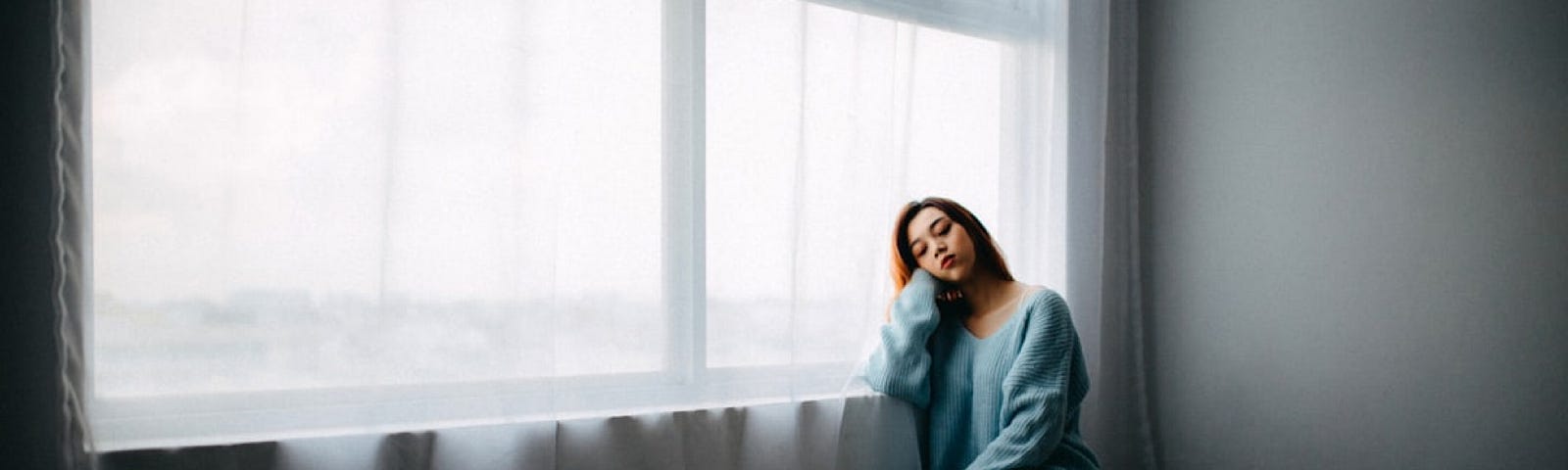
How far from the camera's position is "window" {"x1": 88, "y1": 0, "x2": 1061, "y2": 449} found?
1596 millimetres

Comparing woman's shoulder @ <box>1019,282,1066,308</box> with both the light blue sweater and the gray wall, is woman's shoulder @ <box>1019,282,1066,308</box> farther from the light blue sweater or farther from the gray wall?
the gray wall

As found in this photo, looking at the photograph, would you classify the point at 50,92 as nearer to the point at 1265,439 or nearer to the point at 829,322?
the point at 829,322

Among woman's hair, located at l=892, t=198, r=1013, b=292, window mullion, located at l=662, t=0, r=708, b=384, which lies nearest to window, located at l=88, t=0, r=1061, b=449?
window mullion, located at l=662, t=0, r=708, b=384

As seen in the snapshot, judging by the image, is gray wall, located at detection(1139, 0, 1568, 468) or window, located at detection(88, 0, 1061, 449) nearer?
window, located at detection(88, 0, 1061, 449)

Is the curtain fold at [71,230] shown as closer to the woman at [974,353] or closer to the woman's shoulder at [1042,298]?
the woman at [974,353]

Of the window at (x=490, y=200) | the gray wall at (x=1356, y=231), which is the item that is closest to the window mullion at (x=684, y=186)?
the window at (x=490, y=200)

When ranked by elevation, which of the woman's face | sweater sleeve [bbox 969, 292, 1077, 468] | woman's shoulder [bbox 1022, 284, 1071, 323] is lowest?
sweater sleeve [bbox 969, 292, 1077, 468]

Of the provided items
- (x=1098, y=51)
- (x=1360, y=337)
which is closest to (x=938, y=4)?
(x=1098, y=51)

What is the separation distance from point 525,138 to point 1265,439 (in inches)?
71.9

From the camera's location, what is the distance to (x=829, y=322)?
2250 millimetres

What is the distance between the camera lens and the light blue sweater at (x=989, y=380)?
189 cm

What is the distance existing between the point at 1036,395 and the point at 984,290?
0.31 metres

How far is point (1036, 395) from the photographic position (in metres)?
1.88

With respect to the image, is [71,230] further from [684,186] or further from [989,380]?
[989,380]
